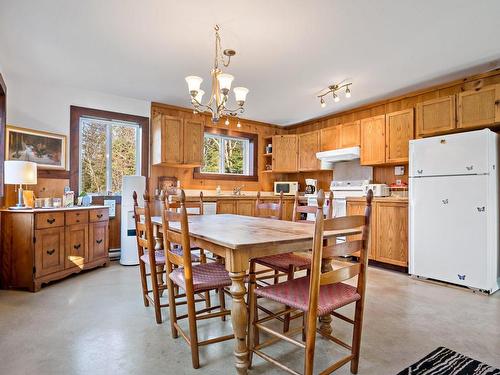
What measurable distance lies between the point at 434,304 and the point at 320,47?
8.76ft

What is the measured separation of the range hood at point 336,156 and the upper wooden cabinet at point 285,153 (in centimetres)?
61

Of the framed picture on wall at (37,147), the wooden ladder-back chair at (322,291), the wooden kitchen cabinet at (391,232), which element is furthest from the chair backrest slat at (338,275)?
the framed picture on wall at (37,147)

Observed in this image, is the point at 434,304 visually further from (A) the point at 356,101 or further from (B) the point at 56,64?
(B) the point at 56,64

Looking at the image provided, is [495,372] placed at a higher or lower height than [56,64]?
lower

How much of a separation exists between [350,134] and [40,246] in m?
4.41

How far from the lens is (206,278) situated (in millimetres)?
1867

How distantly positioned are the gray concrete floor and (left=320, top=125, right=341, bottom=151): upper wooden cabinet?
263 cm

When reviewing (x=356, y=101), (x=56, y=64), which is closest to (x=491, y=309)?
(x=356, y=101)

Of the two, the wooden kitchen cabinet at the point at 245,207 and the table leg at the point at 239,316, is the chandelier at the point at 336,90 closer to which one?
the wooden kitchen cabinet at the point at 245,207

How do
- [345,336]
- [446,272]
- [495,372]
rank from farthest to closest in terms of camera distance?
[446,272], [345,336], [495,372]

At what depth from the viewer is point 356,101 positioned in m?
4.52

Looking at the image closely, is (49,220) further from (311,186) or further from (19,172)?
(311,186)

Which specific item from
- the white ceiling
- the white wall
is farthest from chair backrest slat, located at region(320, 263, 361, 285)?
the white wall

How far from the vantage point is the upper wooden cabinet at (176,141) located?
4.41m
